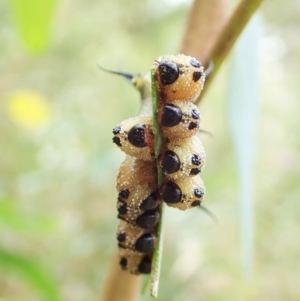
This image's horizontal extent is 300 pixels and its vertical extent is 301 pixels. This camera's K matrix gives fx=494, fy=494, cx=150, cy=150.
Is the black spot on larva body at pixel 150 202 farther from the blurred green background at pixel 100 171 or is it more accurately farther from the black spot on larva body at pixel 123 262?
the blurred green background at pixel 100 171

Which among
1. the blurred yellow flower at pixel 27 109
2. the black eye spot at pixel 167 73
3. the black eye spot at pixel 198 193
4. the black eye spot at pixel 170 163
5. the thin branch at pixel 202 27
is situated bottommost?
the black eye spot at pixel 198 193

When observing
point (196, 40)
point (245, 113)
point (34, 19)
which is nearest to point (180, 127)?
point (196, 40)

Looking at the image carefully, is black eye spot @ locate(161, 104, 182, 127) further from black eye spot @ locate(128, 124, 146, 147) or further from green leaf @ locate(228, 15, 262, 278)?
green leaf @ locate(228, 15, 262, 278)

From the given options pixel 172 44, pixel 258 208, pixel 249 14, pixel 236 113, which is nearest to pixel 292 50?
pixel 172 44

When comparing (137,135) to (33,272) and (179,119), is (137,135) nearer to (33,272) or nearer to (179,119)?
(179,119)

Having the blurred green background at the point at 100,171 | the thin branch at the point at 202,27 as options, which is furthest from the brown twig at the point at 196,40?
the blurred green background at the point at 100,171

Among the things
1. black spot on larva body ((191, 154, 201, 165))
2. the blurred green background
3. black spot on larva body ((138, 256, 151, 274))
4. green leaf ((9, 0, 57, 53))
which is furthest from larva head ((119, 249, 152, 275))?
the blurred green background
